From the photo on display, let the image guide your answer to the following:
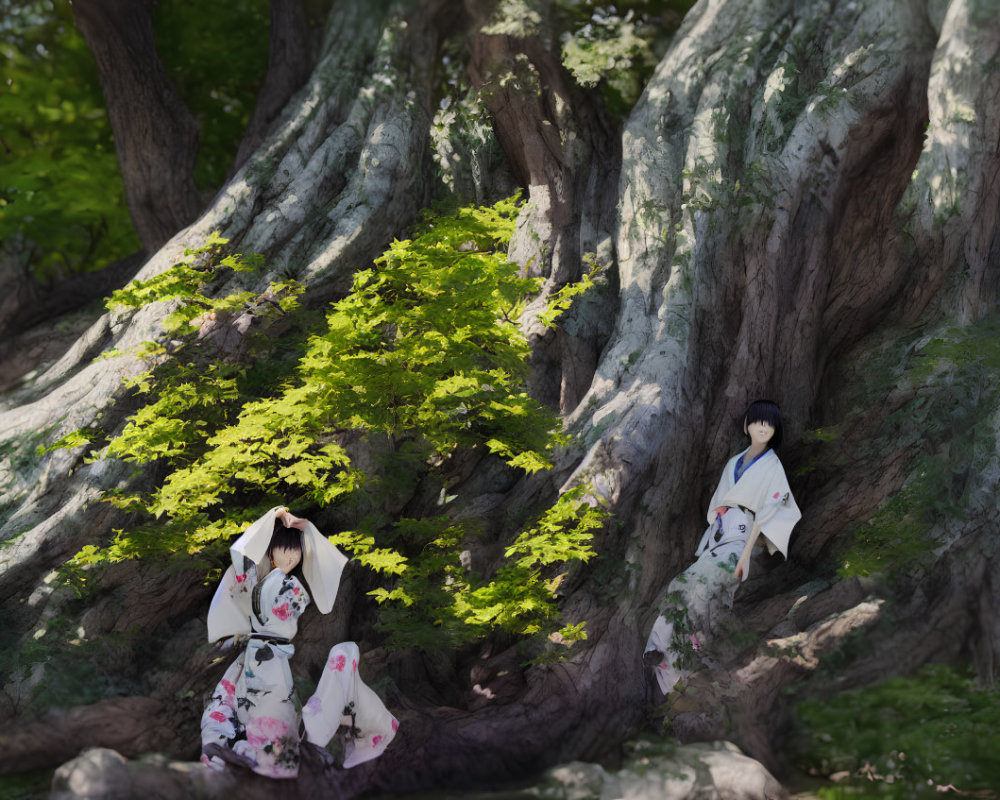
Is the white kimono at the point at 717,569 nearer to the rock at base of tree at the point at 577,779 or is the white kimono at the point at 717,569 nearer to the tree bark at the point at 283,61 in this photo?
the rock at base of tree at the point at 577,779

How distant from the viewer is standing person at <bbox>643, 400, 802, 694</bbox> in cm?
617

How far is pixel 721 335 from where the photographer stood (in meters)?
7.66

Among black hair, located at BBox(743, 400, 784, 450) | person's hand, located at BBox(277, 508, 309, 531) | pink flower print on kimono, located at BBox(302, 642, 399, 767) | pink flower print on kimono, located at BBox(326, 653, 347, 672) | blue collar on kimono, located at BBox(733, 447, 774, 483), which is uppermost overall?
black hair, located at BBox(743, 400, 784, 450)

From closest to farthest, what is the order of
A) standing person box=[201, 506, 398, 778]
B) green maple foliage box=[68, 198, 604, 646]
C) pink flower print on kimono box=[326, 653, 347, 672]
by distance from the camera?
1. standing person box=[201, 506, 398, 778]
2. pink flower print on kimono box=[326, 653, 347, 672]
3. green maple foliage box=[68, 198, 604, 646]

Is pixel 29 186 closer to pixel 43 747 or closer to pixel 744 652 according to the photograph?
pixel 43 747

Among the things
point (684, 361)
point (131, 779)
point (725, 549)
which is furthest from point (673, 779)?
point (684, 361)

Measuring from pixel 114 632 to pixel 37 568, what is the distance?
761 millimetres

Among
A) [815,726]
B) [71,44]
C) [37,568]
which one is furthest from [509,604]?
[71,44]

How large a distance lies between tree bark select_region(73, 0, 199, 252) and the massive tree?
1551 millimetres

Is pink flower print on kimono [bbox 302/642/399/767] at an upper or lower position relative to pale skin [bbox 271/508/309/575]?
lower

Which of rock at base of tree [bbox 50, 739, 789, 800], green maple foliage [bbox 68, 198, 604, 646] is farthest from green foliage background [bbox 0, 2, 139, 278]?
rock at base of tree [bbox 50, 739, 789, 800]

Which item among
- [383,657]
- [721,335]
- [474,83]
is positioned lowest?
[383,657]

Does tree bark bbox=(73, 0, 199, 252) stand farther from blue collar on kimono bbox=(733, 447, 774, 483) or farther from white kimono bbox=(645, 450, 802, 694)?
white kimono bbox=(645, 450, 802, 694)

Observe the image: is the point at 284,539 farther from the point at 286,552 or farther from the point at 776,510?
the point at 776,510
